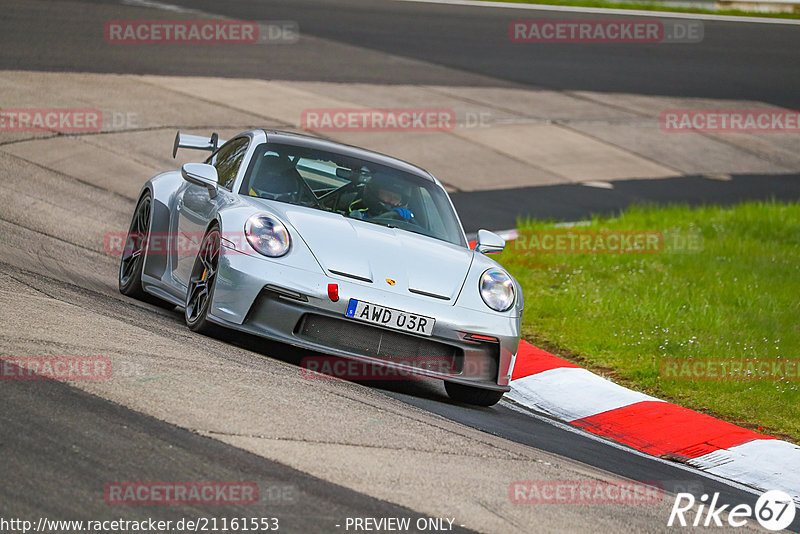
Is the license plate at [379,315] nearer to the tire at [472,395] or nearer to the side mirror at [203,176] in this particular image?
the tire at [472,395]

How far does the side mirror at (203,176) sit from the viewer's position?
6973 millimetres

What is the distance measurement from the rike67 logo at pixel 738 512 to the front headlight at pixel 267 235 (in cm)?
250

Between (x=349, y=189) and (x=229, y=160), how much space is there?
984 mm

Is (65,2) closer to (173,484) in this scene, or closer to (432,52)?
(432,52)

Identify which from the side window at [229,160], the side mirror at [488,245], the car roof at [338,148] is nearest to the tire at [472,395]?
the side mirror at [488,245]

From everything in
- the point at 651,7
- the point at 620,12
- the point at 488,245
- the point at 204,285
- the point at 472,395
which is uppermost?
the point at 651,7

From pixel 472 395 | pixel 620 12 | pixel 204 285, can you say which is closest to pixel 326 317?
pixel 204 285

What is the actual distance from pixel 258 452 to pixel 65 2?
59.8 ft

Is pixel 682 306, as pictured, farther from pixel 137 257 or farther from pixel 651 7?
pixel 651 7

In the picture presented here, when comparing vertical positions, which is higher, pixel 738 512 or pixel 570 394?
pixel 738 512

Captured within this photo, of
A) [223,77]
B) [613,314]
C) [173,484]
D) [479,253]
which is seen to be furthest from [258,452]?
[223,77]

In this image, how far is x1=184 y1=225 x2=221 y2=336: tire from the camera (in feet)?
20.5

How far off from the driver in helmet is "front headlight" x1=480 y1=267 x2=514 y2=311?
2.70ft

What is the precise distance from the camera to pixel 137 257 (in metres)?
7.66
